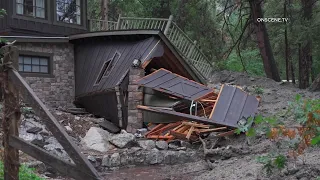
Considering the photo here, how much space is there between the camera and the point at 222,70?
23375mm

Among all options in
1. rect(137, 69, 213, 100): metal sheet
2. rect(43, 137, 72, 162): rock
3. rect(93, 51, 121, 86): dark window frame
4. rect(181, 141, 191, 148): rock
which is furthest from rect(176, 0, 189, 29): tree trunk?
rect(43, 137, 72, 162): rock

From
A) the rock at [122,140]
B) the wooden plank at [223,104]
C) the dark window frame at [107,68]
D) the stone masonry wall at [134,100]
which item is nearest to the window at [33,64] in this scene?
the dark window frame at [107,68]

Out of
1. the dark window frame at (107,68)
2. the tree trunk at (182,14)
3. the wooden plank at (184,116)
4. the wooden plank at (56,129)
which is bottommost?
the wooden plank at (184,116)

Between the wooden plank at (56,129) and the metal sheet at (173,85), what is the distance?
10.7 m

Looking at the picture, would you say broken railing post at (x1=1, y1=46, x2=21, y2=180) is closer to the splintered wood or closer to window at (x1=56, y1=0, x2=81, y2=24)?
the splintered wood

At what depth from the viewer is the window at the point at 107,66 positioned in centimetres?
1656

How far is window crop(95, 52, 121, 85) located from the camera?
16.6 m

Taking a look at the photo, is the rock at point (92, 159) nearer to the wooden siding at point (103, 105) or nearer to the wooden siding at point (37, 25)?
the wooden siding at point (103, 105)

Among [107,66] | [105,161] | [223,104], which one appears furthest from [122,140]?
[107,66]

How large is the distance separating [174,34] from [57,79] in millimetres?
5440

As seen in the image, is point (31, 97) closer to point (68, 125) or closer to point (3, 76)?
point (3, 76)

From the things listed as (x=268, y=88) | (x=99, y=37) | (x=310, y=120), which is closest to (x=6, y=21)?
(x=99, y=37)

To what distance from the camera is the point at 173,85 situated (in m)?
15.4

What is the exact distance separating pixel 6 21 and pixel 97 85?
4.46 metres
